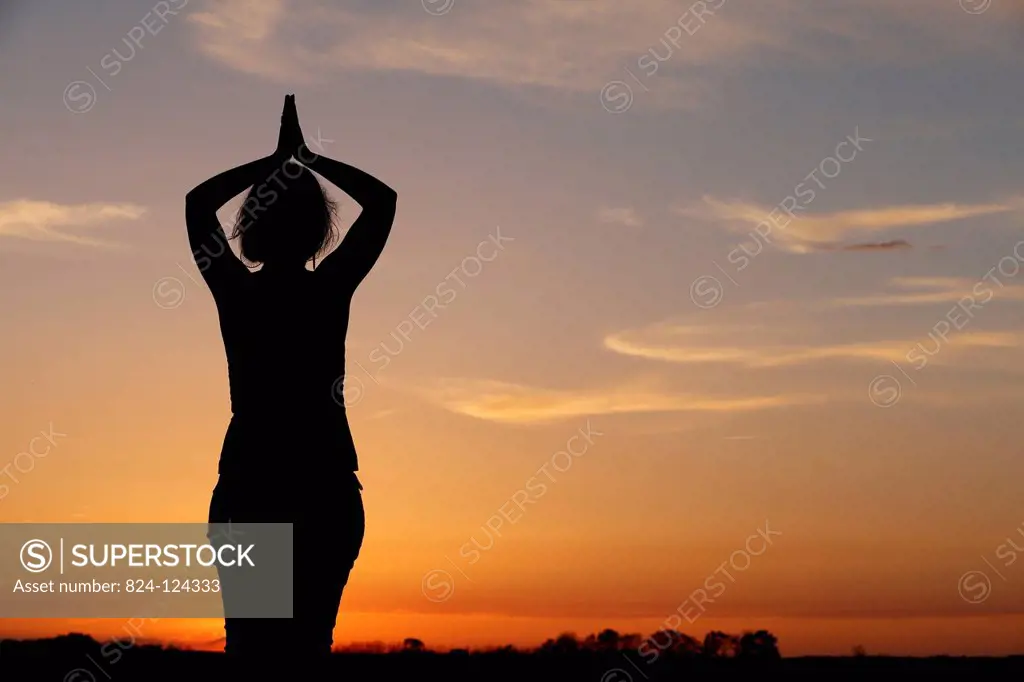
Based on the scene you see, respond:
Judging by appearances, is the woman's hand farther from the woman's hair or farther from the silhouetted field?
the silhouetted field

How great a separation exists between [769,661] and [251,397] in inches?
140

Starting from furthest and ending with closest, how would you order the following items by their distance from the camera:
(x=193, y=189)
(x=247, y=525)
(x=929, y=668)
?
(x=929, y=668) → (x=193, y=189) → (x=247, y=525)

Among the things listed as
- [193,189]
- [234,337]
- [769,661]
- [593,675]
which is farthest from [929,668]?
[193,189]

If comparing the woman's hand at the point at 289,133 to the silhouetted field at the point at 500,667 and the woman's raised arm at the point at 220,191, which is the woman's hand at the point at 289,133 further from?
the silhouetted field at the point at 500,667

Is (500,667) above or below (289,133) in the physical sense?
below

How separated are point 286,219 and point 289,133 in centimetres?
41

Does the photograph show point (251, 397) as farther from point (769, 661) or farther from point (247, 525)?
point (769, 661)

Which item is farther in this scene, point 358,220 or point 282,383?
point 358,220

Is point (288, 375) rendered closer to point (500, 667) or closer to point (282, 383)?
point (282, 383)

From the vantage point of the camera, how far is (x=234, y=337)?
5.09m

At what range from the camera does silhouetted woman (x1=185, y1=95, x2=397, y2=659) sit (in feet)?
16.4

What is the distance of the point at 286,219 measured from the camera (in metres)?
5.20

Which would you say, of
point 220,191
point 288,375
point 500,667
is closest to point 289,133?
point 220,191

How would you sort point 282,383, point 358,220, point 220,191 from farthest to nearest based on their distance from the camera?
point 358,220 → point 220,191 → point 282,383
